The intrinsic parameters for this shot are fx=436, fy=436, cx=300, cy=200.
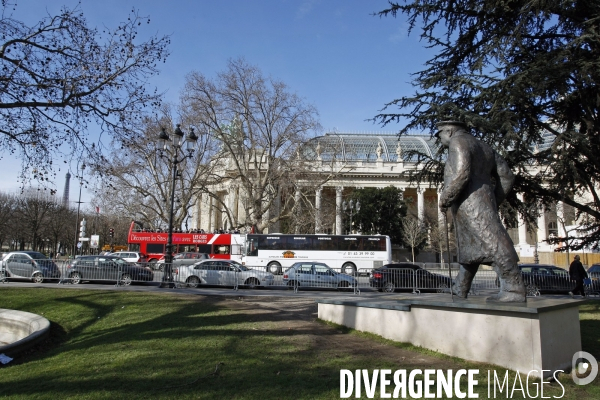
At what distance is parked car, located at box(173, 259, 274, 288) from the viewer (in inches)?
761

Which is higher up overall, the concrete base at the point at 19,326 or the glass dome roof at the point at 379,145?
the glass dome roof at the point at 379,145

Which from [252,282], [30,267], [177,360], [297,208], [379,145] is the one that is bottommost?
[177,360]

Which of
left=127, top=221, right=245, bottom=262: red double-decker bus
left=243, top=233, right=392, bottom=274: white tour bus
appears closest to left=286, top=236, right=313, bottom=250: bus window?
left=243, top=233, right=392, bottom=274: white tour bus

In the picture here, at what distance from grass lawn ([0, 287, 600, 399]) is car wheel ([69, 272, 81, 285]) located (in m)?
8.64

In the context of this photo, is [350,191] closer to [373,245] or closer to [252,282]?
[373,245]

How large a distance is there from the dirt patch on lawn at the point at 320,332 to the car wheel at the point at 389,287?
7179mm

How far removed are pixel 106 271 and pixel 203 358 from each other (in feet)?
48.8

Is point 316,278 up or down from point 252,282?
up

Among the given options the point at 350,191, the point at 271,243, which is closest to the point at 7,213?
the point at 271,243

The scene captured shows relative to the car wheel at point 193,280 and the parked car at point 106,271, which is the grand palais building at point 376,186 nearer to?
the car wheel at point 193,280

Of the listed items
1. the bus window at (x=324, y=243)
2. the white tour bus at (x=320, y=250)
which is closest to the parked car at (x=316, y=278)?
the white tour bus at (x=320, y=250)

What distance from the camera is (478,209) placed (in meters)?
6.63

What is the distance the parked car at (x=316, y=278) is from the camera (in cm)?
1984

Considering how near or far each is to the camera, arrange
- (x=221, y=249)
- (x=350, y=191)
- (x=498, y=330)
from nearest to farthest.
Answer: (x=498, y=330) → (x=221, y=249) → (x=350, y=191)
